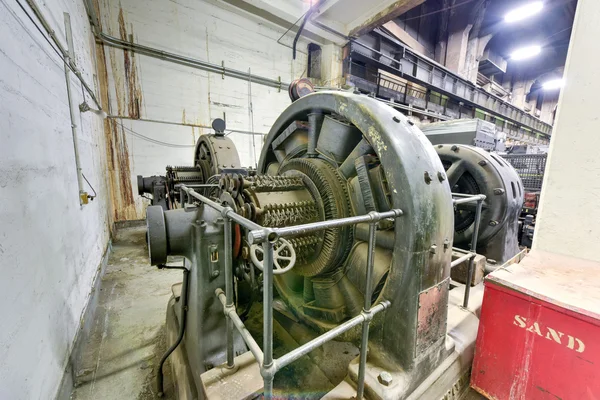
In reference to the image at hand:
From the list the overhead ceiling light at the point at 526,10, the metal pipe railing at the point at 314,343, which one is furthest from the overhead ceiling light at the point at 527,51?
the metal pipe railing at the point at 314,343

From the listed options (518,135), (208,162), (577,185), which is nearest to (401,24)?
(208,162)

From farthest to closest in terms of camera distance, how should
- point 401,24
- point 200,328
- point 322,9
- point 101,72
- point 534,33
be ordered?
point 534,33
point 401,24
point 322,9
point 101,72
point 200,328

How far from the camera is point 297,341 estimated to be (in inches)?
59.3

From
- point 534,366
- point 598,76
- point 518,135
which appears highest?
point 518,135

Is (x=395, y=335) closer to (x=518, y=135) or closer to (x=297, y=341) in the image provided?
(x=297, y=341)

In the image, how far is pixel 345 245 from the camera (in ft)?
4.12

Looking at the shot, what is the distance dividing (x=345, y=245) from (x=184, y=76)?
4922 millimetres

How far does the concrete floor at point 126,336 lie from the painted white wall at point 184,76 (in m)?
2.31

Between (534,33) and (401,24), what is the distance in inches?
261

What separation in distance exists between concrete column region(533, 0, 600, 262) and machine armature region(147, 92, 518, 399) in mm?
712

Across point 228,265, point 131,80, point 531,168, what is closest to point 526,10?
point 531,168

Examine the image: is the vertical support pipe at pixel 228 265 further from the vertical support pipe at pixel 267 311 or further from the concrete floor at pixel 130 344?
the concrete floor at pixel 130 344

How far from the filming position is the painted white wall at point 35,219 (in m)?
0.96

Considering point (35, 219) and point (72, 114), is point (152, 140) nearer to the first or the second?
point (72, 114)
